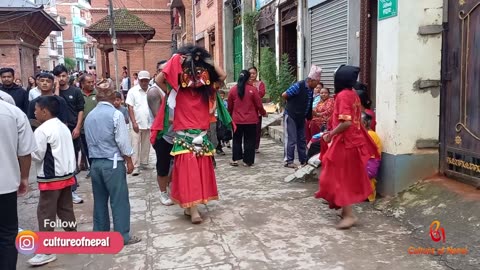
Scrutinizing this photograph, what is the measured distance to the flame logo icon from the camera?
3959 millimetres

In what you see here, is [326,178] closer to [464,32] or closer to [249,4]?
[464,32]

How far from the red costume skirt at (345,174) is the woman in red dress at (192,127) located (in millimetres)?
1284

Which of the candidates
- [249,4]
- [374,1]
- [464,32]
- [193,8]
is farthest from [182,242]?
[193,8]

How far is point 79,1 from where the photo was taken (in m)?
74.7

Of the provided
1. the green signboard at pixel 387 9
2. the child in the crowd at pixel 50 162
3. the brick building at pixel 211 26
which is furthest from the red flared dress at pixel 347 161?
the brick building at pixel 211 26

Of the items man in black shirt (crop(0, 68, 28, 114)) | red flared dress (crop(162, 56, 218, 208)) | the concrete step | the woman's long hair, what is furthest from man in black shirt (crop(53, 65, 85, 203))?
the concrete step

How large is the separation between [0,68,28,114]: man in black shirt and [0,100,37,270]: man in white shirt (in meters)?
3.78

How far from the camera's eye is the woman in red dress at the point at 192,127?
15.5 feet

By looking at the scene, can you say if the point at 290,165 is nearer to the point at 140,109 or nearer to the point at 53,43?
the point at 140,109

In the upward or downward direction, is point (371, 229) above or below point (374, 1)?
below

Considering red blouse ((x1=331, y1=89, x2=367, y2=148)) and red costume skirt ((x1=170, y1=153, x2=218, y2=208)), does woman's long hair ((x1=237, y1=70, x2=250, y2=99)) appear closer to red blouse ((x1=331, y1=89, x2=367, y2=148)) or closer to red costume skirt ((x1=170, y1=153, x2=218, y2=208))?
A: red costume skirt ((x1=170, y1=153, x2=218, y2=208))

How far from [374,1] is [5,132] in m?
5.79

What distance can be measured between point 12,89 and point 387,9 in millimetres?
5310

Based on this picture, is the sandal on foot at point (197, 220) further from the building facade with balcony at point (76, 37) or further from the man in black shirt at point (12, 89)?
the building facade with balcony at point (76, 37)
